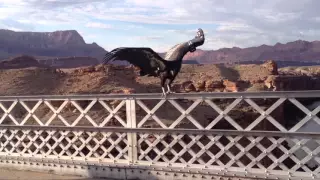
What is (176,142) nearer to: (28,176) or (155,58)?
(155,58)

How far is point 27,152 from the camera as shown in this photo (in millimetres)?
8164

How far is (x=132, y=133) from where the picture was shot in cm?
680

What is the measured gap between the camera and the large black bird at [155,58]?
20.1 ft

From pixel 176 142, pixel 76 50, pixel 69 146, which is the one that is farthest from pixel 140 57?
pixel 76 50

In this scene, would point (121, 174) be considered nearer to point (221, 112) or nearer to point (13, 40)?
point (221, 112)

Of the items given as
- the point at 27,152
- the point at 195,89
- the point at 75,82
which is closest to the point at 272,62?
the point at 195,89

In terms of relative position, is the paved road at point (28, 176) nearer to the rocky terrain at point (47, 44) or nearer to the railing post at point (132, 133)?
the railing post at point (132, 133)

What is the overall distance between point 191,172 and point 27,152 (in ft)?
12.6

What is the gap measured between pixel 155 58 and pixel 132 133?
151 centimetres

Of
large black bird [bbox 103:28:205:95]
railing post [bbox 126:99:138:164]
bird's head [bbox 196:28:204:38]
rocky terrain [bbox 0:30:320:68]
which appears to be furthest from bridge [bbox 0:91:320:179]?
rocky terrain [bbox 0:30:320:68]

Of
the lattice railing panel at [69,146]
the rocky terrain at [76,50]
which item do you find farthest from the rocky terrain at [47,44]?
the lattice railing panel at [69,146]

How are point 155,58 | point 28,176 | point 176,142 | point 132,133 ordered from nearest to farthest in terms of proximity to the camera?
1. point 155,58
2. point 176,142
3. point 132,133
4. point 28,176

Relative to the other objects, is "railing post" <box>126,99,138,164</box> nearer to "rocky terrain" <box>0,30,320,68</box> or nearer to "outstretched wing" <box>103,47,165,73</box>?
"outstretched wing" <box>103,47,165,73</box>

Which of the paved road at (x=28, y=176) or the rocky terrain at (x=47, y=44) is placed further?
the rocky terrain at (x=47, y=44)
